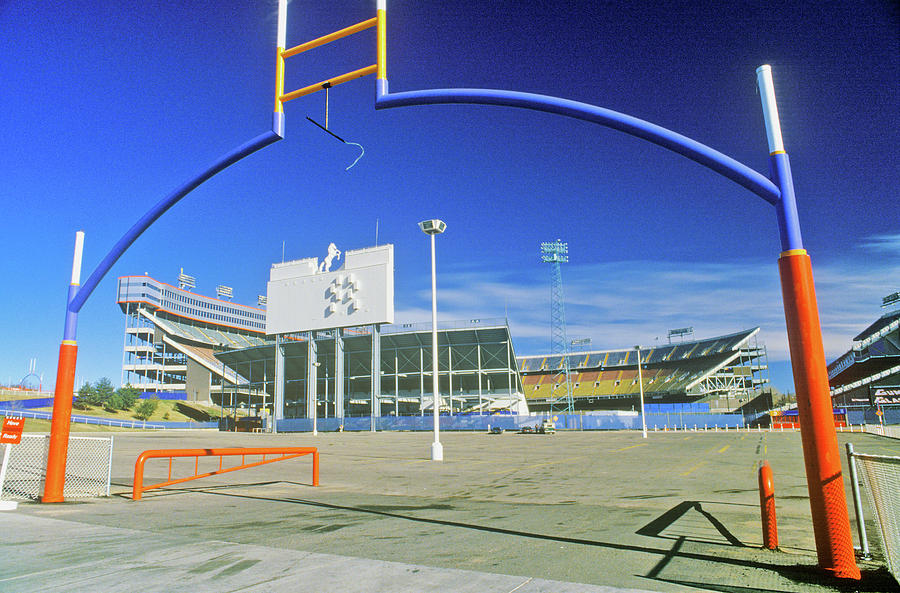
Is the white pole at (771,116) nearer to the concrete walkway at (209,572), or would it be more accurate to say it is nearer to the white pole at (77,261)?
the concrete walkway at (209,572)

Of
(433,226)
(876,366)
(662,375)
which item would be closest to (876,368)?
(876,366)

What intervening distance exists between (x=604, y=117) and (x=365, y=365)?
243 feet

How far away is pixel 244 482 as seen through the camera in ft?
48.5

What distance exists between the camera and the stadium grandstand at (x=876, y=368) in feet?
205

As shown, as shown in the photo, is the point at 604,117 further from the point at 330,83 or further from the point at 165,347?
the point at 165,347

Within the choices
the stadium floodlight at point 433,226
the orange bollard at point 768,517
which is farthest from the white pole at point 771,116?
the stadium floodlight at point 433,226

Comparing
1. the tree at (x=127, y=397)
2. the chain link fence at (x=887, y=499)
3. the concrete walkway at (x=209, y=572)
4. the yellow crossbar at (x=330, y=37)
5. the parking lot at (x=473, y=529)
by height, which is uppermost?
the yellow crossbar at (x=330, y=37)

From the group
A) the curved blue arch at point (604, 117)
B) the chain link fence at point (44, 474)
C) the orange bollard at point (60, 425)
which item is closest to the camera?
the curved blue arch at point (604, 117)

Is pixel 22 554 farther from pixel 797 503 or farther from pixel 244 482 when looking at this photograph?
pixel 797 503

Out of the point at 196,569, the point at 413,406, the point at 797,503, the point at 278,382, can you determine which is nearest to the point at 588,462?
the point at 797,503

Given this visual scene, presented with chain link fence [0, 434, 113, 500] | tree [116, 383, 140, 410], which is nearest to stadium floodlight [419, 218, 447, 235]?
chain link fence [0, 434, 113, 500]

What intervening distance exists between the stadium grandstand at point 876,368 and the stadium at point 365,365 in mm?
14292

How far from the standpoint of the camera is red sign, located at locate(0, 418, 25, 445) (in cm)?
972

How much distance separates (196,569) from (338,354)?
62.2 meters
